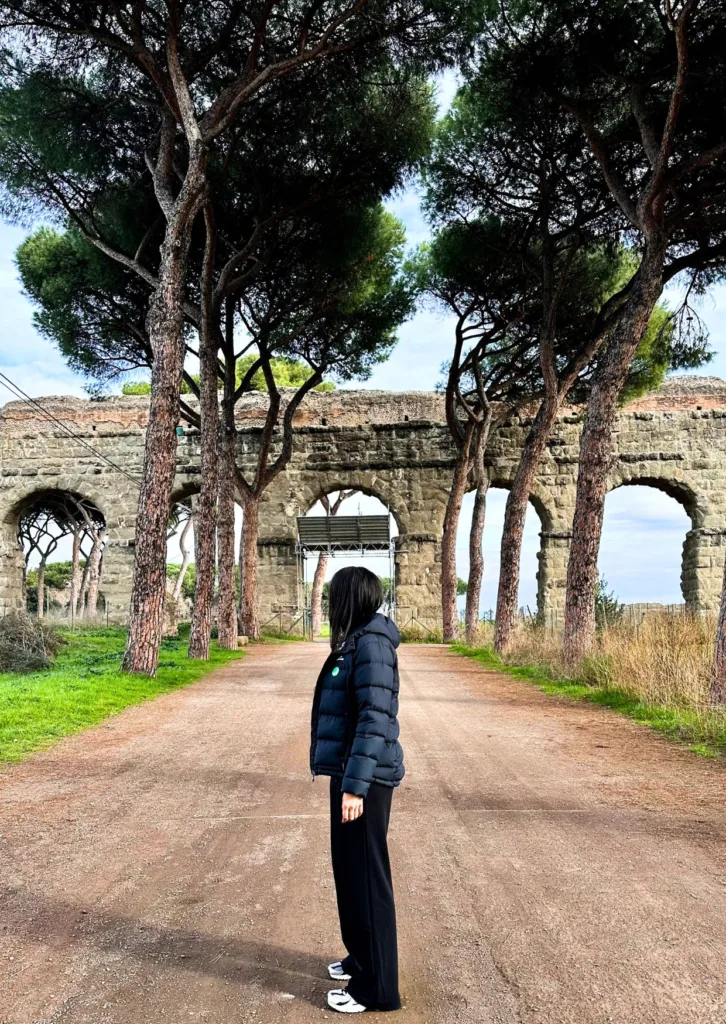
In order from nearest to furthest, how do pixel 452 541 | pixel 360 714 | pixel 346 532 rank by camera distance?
pixel 360 714 → pixel 452 541 → pixel 346 532

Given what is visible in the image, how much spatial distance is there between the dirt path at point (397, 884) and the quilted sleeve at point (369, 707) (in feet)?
2.26

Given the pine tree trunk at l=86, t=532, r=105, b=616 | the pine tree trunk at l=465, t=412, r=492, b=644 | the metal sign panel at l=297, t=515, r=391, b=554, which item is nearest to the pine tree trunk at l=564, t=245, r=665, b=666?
the pine tree trunk at l=465, t=412, r=492, b=644

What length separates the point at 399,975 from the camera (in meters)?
2.74

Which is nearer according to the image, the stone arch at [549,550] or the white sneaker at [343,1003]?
the white sneaker at [343,1003]

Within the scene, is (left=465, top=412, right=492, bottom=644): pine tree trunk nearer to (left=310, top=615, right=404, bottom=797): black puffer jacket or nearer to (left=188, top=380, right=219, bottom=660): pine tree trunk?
(left=188, top=380, right=219, bottom=660): pine tree trunk

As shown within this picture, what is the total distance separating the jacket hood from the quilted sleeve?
1.1 inches

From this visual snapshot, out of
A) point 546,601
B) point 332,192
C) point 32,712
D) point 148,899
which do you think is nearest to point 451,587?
point 546,601

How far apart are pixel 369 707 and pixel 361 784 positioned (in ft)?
0.74

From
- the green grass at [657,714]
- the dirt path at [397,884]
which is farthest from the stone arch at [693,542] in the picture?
the dirt path at [397,884]

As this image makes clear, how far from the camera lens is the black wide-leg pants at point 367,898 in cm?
258

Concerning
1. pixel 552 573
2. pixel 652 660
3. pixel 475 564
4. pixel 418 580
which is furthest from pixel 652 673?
pixel 552 573

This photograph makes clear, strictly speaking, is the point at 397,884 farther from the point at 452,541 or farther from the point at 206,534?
the point at 452,541

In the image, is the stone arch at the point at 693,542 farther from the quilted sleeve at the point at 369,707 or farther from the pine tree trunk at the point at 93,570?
the quilted sleeve at the point at 369,707

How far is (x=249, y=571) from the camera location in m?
→ 19.2
